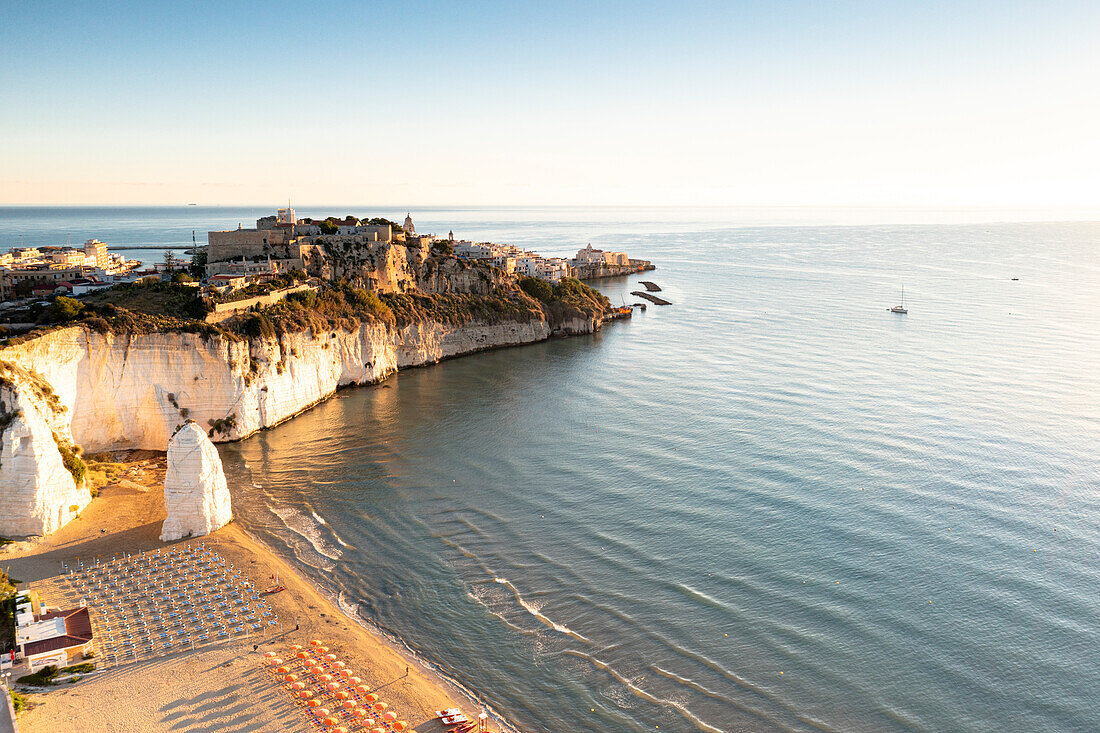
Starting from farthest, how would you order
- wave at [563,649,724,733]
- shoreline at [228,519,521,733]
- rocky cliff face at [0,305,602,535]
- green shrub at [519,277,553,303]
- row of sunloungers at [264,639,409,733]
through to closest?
green shrub at [519,277,553,303] → rocky cliff face at [0,305,602,535] → shoreline at [228,519,521,733] → row of sunloungers at [264,639,409,733] → wave at [563,649,724,733]

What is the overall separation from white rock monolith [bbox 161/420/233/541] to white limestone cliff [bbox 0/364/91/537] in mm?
5572

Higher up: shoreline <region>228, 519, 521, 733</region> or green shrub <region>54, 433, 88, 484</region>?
green shrub <region>54, 433, 88, 484</region>

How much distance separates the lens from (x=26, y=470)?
34312 millimetres

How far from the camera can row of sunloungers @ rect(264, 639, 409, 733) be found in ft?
77.6

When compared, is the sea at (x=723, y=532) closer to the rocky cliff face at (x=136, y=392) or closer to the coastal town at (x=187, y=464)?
the coastal town at (x=187, y=464)

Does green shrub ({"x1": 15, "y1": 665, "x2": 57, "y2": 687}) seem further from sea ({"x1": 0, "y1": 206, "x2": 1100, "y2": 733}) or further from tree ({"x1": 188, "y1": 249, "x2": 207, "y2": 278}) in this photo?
tree ({"x1": 188, "y1": 249, "x2": 207, "y2": 278})

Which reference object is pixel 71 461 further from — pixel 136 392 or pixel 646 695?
pixel 646 695

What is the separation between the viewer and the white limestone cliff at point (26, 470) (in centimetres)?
3409

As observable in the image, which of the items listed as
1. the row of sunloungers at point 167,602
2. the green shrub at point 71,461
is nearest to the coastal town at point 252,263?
the green shrub at point 71,461

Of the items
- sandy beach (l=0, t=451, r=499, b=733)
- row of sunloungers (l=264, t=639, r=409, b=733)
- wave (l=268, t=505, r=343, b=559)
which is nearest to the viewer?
sandy beach (l=0, t=451, r=499, b=733)

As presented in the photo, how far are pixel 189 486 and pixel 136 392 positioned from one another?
14199 mm

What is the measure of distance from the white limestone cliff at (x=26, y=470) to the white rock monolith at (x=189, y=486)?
5.57m

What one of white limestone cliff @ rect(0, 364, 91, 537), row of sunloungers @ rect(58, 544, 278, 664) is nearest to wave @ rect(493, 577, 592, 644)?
row of sunloungers @ rect(58, 544, 278, 664)

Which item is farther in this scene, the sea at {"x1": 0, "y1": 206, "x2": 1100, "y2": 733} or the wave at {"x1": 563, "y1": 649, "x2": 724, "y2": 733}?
the sea at {"x1": 0, "y1": 206, "x2": 1100, "y2": 733}
